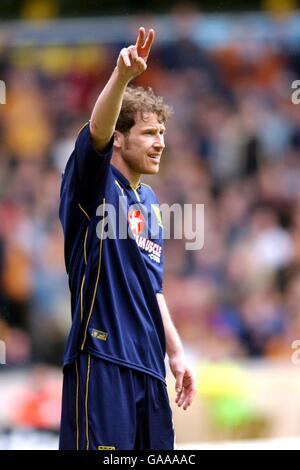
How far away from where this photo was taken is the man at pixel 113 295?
4355mm

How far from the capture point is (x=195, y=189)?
38.6 ft

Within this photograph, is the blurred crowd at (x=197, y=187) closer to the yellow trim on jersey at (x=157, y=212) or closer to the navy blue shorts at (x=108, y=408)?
the yellow trim on jersey at (x=157, y=212)

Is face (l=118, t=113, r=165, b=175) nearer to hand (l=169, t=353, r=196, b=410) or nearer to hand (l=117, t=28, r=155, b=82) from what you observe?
hand (l=117, t=28, r=155, b=82)

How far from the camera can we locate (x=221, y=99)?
1283cm

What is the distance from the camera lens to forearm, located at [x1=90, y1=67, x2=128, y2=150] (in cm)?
412

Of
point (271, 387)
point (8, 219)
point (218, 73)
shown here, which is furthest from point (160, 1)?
point (271, 387)

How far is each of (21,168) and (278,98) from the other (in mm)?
3157

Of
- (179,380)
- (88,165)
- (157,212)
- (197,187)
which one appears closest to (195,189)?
(197,187)

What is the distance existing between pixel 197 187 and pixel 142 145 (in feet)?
23.6

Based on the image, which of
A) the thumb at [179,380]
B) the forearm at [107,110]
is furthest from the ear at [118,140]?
the thumb at [179,380]

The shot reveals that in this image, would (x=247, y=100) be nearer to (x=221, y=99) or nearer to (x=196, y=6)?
(x=221, y=99)

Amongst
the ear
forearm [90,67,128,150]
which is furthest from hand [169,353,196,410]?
forearm [90,67,128,150]

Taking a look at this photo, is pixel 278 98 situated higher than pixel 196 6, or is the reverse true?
pixel 196 6
